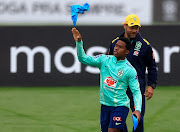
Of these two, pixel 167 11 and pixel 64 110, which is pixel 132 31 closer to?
pixel 64 110

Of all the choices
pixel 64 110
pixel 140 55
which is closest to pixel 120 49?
pixel 140 55

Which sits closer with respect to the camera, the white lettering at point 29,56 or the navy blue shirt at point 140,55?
the navy blue shirt at point 140,55

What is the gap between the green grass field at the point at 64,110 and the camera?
10.5 meters

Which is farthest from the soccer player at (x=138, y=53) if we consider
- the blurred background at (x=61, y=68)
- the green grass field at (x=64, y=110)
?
the blurred background at (x=61, y=68)

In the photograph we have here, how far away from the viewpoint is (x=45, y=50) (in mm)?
15734

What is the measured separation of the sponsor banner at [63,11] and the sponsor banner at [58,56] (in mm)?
16405

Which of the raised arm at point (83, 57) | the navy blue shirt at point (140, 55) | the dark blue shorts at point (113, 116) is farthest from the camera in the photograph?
the navy blue shirt at point (140, 55)

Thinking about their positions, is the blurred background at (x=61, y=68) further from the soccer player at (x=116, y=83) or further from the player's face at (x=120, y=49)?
the player's face at (x=120, y=49)

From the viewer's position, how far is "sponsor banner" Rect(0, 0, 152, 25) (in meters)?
32.1

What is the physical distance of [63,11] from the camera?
106ft

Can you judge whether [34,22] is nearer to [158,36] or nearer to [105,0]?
[105,0]

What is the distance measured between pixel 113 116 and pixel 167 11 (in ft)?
93.3

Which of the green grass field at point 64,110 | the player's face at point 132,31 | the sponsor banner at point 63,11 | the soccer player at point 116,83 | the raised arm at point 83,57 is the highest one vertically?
the sponsor banner at point 63,11

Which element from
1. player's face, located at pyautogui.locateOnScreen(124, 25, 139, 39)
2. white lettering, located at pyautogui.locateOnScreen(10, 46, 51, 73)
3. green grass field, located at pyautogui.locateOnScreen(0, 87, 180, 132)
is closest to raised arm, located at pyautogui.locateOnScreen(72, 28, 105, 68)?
player's face, located at pyautogui.locateOnScreen(124, 25, 139, 39)
